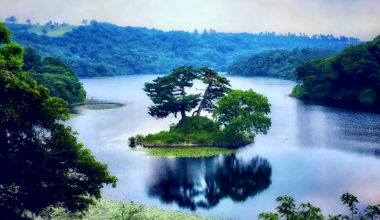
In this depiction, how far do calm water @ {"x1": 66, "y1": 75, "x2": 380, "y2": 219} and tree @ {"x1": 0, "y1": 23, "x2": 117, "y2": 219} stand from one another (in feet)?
23.9

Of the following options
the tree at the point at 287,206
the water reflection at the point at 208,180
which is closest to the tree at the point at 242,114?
the water reflection at the point at 208,180

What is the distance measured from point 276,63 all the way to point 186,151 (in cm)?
13106

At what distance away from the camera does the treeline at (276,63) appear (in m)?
147

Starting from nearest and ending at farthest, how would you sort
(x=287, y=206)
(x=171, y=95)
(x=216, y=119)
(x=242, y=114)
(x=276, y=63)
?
(x=287, y=206), (x=242, y=114), (x=216, y=119), (x=171, y=95), (x=276, y=63)

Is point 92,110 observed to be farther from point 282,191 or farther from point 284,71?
point 284,71

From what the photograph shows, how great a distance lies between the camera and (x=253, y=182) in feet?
103

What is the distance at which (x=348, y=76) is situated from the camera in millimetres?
78125

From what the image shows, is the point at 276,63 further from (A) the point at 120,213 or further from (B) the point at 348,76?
(A) the point at 120,213

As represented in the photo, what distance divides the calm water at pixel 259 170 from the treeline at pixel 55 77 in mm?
21203

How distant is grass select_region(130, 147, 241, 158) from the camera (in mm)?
38781

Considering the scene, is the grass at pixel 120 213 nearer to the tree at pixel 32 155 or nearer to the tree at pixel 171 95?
the tree at pixel 32 155

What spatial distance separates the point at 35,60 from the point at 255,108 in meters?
62.1

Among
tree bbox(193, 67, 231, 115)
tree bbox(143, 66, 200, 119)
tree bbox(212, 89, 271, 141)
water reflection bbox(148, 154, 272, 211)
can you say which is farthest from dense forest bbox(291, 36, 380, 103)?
water reflection bbox(148, 154, 272, 211)

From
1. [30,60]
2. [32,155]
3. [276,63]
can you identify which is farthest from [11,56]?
[276,63]
